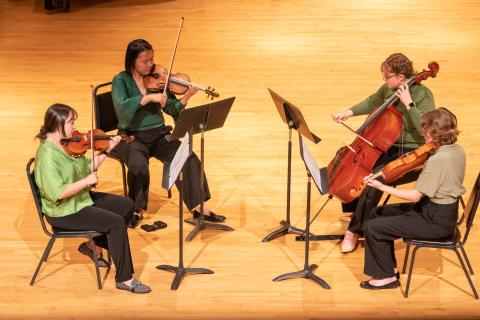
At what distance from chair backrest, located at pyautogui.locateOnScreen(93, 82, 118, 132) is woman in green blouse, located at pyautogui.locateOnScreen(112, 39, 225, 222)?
0.57ft

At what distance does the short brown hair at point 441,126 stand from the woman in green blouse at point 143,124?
1681mm

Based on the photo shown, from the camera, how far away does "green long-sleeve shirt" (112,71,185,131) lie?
5453mm

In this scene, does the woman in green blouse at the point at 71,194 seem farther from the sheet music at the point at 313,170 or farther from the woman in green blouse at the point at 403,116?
the woman in green blouse at the point at 403,116

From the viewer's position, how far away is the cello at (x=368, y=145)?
16.1 feet

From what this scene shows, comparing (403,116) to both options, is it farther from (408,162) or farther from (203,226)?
(203,226)

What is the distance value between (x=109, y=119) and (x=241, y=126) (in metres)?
1.65

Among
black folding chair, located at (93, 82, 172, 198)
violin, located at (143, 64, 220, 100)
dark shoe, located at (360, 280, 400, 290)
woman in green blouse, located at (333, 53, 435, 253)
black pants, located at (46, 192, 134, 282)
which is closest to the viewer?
black pants, located at (46, 192, 134, 282)

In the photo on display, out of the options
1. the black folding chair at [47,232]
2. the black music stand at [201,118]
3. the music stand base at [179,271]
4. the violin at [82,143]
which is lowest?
the music stand base at [179,271]

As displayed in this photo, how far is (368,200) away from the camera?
5.12 metres

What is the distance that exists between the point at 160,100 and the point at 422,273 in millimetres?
2018

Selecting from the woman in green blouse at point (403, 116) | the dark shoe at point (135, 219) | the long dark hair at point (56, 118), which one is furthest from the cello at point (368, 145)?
the long dark hair at point (56, 118)

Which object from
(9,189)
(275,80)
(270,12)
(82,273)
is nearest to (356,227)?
(82,273)

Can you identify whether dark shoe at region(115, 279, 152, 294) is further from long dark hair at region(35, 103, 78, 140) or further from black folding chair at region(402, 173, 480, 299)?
black folding chair at region(402, 173, 480, 299)

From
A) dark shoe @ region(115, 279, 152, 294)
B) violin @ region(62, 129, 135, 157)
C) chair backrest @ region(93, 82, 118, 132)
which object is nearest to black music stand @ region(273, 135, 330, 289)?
dark shoe @ region(115, 279, 152, 294)
